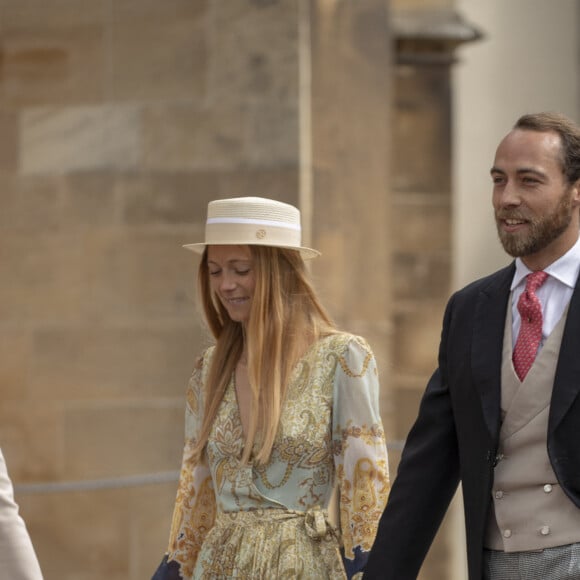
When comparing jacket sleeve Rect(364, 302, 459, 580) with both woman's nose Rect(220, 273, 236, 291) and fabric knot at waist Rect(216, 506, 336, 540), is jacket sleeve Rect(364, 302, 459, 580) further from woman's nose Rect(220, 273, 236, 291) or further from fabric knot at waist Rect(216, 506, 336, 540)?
woman's nose Rect(220, 273, 236, 291)

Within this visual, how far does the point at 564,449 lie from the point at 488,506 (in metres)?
0.29

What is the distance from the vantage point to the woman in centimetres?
437

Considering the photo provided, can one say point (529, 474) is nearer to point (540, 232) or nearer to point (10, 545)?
point (540, 232)

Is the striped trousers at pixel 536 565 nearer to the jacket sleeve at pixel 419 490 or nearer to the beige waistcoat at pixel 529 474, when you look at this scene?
the beige waistcoat at pixel 529 474

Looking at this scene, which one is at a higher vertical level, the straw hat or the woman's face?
the straw hat

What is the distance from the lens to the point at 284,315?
15.1 feet

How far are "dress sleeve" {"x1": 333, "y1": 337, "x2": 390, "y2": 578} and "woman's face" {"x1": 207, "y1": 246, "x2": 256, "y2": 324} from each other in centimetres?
35

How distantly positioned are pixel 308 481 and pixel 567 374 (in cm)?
94

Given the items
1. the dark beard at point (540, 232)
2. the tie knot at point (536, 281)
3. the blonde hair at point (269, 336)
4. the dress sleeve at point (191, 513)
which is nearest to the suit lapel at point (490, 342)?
the tie knot at point (536, 281)

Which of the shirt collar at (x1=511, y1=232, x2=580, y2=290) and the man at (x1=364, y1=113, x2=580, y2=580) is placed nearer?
the man at (x1=364, y1=113, x2=580, y2=580)

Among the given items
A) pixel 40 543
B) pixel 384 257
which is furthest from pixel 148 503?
pixel 384 257

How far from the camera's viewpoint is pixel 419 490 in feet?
13.9

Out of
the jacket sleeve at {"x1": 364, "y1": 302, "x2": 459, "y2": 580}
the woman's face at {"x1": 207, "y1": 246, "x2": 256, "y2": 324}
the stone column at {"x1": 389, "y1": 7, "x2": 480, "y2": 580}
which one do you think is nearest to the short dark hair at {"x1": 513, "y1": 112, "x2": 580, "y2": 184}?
the jacket sleeve at {"x1": 364, "y1": 302, "x2": 459, "y2": 580}

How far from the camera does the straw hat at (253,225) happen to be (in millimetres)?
4621
